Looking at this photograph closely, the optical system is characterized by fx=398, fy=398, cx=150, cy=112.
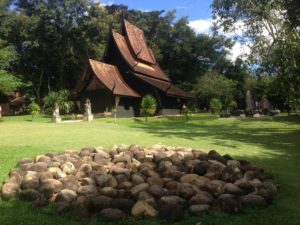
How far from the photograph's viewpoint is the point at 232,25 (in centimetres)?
2556

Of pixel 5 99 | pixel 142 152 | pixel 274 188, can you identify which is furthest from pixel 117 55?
pixel 274 188

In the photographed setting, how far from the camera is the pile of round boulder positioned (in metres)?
5.66

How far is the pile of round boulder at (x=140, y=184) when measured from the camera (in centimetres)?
566

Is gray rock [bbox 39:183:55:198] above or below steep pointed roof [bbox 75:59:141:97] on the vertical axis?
below

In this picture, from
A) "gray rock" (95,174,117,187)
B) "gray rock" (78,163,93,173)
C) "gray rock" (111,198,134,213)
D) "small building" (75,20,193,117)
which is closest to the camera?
"gray rock" (111,198,134,213)

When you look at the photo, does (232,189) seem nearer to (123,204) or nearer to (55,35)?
(123,204)

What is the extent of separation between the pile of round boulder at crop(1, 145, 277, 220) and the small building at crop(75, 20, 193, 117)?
20.8 metres

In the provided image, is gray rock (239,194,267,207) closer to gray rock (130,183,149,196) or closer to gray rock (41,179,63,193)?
gray rock (130,183,149,196)

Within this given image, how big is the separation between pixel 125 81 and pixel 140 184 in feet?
88.1

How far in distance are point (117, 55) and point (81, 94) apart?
4.68 metres

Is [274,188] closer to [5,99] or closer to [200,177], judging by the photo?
[200,177]

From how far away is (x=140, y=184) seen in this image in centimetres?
644

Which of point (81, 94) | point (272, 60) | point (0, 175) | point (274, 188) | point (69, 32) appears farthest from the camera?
point (69, 32)

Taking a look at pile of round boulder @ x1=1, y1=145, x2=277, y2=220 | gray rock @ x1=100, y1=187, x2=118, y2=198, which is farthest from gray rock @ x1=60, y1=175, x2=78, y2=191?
gray rock @ x1=100, y1=187, x2=118, y2=198
